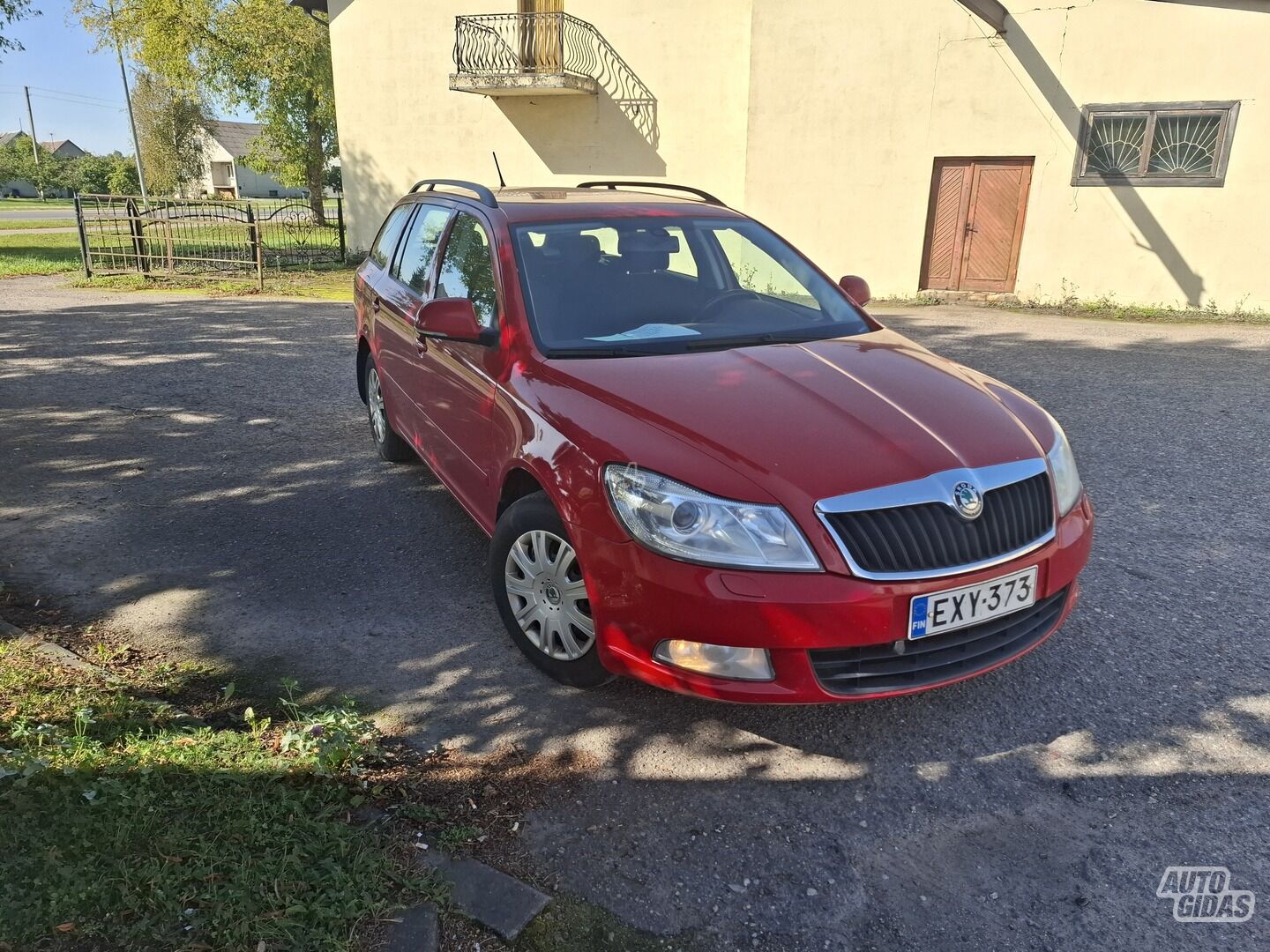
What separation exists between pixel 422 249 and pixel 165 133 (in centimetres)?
4711

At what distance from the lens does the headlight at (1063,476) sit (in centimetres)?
317

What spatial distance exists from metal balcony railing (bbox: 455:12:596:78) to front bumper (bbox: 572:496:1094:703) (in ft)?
53.0

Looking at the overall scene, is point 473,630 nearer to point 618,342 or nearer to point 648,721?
point 648,721

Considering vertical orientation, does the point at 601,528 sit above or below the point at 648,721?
above

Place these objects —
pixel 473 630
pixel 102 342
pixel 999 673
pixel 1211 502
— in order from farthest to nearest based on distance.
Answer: pixel 102 342, pixel 1211 502, pixel 473 630, pixel 999 673

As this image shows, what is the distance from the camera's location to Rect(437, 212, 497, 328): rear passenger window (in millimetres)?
Answer: 3953

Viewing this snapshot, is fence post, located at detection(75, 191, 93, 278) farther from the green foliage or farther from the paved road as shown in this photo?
the green foliage

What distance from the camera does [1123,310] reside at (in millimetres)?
13453

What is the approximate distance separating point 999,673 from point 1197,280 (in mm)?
12328

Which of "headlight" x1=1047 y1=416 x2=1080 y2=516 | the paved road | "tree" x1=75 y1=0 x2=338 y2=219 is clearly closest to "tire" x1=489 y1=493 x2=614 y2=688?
the paved road

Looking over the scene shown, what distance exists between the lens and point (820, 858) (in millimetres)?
2596

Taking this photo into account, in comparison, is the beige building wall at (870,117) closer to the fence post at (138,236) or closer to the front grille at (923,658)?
the fence post at (138,236)

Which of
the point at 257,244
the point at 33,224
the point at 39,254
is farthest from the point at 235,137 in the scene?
the point at 257,244

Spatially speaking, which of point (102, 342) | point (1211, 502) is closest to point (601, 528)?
point (1211, 502)
